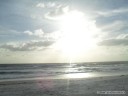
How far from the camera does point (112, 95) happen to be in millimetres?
14828

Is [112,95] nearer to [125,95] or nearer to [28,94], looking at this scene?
[125,95]

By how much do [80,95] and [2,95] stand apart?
5652 millimetres

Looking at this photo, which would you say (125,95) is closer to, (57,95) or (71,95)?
(71,95)

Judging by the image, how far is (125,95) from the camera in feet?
48.3

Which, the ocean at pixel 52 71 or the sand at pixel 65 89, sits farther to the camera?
the ocean at pixel 52 71

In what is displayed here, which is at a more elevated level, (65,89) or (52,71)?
(52,71)

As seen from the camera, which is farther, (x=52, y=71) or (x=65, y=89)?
(x=52, y=71)

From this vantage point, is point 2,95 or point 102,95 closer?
point 102,95

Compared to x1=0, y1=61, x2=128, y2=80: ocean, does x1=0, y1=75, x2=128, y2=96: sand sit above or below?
below

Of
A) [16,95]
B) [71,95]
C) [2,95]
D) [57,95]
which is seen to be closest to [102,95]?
[71,95]

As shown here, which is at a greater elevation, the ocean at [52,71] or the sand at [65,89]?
the ocean at [52,71]

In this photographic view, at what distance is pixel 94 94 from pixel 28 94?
473 cm

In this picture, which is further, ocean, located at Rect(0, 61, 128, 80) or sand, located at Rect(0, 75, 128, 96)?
ocean, located at Rect(0, 61, 128, 80)

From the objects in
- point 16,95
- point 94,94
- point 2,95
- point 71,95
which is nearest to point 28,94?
point 16,95
